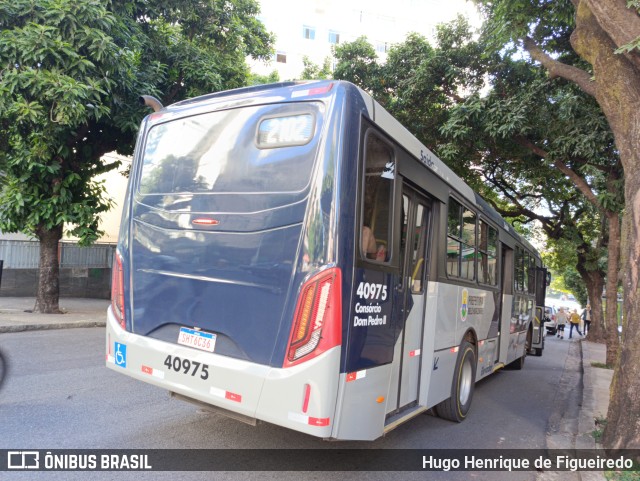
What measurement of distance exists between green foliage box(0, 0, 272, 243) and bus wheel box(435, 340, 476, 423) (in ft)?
25.3

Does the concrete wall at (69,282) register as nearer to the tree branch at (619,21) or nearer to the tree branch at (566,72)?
the tree branch at (566,72)

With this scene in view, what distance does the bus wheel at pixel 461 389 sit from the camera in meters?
5.73

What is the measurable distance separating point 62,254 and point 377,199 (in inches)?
642

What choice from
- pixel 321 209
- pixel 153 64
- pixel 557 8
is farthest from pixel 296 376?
pixel 153 64

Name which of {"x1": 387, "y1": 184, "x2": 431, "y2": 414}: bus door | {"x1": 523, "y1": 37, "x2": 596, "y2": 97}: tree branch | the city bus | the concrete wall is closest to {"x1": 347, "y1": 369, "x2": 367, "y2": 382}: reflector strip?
the city bus

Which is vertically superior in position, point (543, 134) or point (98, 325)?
point (543, 134)

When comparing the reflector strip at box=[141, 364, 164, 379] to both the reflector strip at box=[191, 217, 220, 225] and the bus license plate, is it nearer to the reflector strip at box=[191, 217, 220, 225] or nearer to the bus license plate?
the bus license plate

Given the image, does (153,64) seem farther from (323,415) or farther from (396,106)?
(323,415)

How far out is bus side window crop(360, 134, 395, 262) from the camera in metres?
3.53

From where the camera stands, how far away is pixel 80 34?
29.5ft

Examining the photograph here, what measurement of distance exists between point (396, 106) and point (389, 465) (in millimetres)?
12147

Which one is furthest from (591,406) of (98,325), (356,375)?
(98,325)

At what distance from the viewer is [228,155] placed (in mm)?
3795

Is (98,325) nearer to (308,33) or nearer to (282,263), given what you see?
(282,263)
